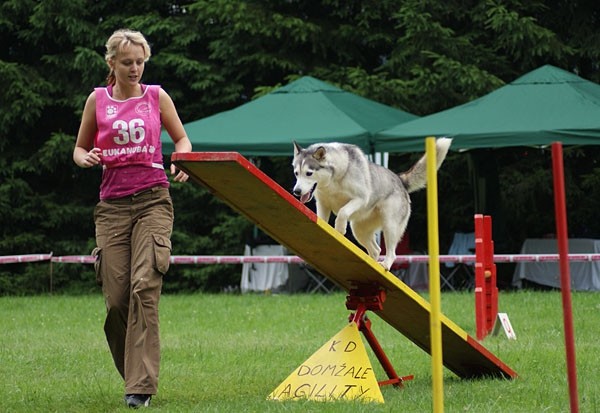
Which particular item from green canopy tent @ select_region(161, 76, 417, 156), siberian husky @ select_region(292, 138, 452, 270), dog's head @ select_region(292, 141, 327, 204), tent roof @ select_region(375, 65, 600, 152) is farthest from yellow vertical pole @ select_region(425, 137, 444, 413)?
green canopy tent @ select_region(161, 76, 417, 156)

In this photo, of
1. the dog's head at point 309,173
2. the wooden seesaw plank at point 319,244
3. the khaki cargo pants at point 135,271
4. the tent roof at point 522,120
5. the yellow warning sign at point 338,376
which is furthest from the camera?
the tent roof at point 522,120

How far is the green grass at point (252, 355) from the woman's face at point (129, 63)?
1682 mm

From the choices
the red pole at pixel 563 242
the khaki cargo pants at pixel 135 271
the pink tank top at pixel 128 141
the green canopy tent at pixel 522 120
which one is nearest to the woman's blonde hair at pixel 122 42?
the pink tank top at pixel 128 141

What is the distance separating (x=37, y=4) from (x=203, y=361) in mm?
12144

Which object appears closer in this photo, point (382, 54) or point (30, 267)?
point (30, 267)

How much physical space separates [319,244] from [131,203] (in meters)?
0.99

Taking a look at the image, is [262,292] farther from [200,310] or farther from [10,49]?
[10,49]

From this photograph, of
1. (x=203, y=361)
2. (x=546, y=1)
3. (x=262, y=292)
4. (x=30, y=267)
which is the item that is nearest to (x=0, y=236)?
(x=30, y=267)

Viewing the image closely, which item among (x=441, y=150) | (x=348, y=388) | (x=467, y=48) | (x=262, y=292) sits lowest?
(x=262, y=292)

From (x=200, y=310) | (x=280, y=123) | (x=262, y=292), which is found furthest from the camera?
(x=262, y=292)

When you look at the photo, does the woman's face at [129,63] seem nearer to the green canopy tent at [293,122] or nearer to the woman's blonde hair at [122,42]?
the woman's blonde hair at [122,42]

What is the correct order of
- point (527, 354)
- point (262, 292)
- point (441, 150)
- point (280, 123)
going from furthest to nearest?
1. point (262, 292)
2. point (280, 123)
3. point (527, 354)
4. point (441, 150)

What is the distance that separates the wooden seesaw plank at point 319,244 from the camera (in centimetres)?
503

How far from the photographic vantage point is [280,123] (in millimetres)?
14875
